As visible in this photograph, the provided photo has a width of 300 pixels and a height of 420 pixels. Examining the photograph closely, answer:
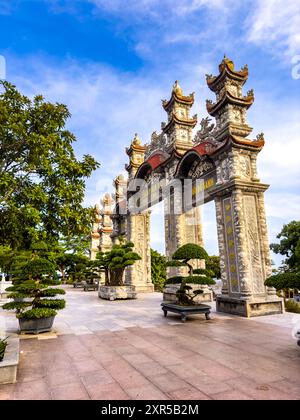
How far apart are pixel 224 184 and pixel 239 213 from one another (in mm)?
1176

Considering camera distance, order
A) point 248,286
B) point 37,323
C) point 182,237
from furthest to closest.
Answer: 1. point 182,237
2. point 248,286
3. point 37,323

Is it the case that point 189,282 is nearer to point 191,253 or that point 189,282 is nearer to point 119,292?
point 191,253

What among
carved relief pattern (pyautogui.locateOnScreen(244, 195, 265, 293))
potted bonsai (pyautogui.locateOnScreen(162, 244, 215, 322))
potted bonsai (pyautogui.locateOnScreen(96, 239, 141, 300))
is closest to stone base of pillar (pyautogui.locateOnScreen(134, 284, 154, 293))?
potted bonsai (pyautogui.locateOnScreen(96, 239, 141, 300))

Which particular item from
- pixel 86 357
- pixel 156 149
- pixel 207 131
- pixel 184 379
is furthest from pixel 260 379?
pixel 156 149

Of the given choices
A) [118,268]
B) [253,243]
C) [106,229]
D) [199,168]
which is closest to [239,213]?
[253,243]

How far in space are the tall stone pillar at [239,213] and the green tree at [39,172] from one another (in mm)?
5557

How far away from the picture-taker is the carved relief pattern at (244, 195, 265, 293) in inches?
357

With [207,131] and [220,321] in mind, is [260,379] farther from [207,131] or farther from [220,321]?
[207,131]

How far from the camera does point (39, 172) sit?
5387 mm

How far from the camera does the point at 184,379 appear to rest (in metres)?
3.77

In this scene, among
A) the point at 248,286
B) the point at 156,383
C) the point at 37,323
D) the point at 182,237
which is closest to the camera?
the point at 156,383

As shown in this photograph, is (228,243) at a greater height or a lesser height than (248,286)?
greater

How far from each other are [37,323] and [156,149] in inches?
451

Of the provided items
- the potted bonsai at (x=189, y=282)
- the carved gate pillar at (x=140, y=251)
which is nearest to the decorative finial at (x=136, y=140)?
the carved gate pillar at (x=140, y=251)
